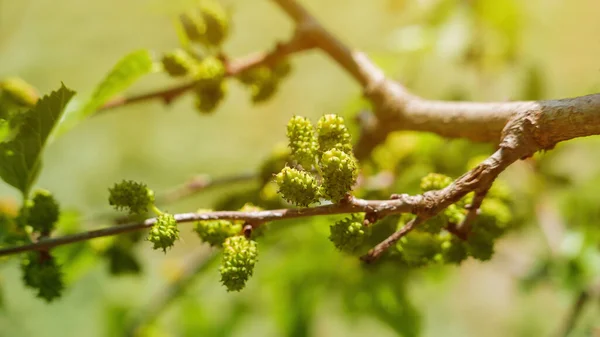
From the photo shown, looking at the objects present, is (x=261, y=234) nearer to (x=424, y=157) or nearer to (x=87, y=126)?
(x=424, y=157)

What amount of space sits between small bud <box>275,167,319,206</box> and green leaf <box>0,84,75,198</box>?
0.24m

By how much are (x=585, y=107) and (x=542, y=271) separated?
70 centimetres

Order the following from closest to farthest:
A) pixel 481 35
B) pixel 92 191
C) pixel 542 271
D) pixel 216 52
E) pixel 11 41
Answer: pixel 216 52, pixel 542 271, pixel 481 35, pixel 11 41, pixel 92 191

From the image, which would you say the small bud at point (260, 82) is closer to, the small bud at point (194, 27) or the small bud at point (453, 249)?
the small bud at point (194, 27)

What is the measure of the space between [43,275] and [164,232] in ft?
0.52

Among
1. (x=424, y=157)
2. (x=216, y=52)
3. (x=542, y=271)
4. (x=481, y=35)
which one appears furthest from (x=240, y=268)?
(x=481, y=35)

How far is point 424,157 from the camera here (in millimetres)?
940

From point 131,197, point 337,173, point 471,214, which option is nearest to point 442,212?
point 471,214

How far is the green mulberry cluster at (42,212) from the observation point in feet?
1.85

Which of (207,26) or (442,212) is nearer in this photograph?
(442,212)

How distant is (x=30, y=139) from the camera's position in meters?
0.54

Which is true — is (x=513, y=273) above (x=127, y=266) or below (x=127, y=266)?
below

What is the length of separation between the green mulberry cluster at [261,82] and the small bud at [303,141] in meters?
0.35

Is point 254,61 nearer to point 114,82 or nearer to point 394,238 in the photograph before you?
point 114,82
